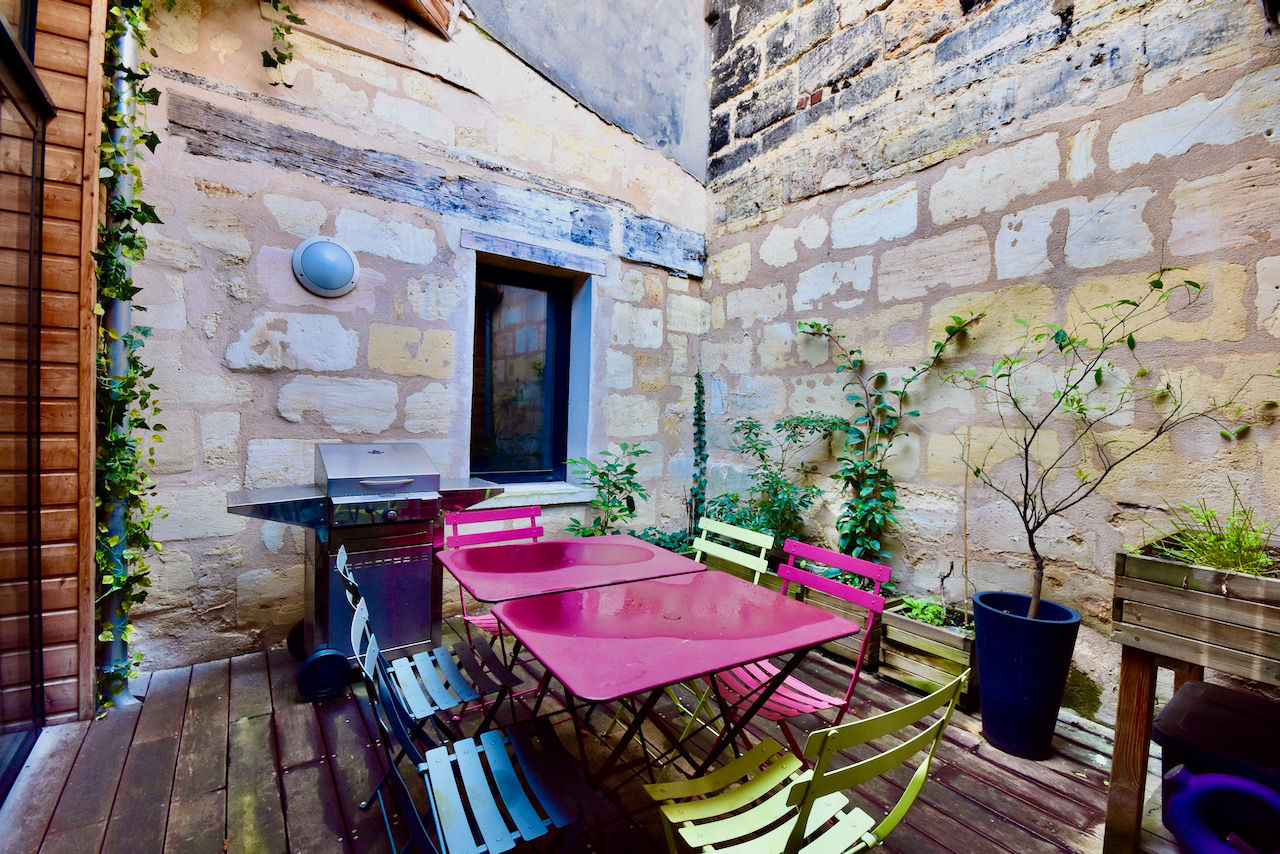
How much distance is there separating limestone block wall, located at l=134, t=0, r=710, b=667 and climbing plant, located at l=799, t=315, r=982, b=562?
5.39ft

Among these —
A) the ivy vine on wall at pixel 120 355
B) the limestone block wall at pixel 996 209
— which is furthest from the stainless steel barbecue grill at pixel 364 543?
the limestone block wall at pixel 996 209

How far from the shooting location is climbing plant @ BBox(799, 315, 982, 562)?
10.5ft

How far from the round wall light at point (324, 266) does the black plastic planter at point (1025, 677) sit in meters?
3.30

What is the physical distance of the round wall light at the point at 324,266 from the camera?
2893 millimetres

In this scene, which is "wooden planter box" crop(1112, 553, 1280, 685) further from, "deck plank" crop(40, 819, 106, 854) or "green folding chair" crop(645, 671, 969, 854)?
"deck plank" crop(40, 819, 106, 854)

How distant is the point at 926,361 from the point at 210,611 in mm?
3791

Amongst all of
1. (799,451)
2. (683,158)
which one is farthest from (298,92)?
(799,451)

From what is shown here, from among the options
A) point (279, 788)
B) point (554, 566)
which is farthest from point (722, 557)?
point (279, 788)

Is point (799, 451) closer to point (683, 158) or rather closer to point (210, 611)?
point (683, 158)

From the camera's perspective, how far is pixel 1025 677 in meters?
2.20

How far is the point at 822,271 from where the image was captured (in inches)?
143

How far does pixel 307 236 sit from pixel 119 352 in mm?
972

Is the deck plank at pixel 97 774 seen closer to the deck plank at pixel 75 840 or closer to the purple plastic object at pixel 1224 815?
the deck plank at pixel 75 840

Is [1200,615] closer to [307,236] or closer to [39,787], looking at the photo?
[39,787]
